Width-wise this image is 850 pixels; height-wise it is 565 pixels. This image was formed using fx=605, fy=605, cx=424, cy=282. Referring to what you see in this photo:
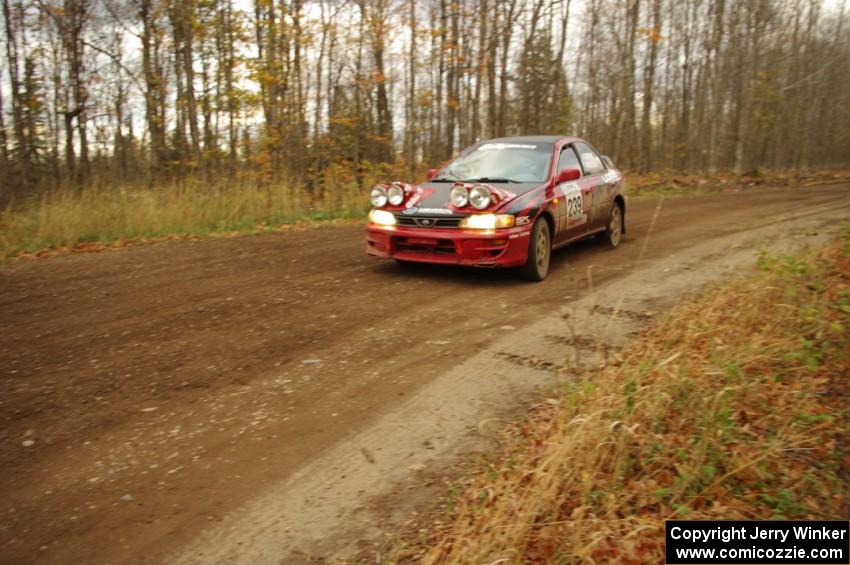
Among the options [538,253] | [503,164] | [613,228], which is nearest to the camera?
[538,253]

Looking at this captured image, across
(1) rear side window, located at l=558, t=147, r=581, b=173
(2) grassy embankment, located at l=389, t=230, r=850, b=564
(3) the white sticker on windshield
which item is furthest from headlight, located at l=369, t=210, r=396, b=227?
(2) grassy embankment, located at l=389, t=230, r=850, b=564

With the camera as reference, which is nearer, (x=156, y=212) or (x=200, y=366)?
(x=200, y=366)

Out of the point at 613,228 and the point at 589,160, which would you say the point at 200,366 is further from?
the point at 613,228

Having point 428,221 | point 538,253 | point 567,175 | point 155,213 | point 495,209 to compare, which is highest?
point 567,175

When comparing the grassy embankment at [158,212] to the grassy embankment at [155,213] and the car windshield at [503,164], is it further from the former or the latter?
the car windshield at [503,164]

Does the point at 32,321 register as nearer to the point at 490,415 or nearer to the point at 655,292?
the point at 490,415

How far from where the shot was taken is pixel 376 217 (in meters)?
7.41

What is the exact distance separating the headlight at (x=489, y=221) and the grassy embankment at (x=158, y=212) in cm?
390

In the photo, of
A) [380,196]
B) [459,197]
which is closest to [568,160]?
[459,197]

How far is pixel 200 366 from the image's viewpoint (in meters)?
4.69

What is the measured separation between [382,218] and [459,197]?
1030 millimetres

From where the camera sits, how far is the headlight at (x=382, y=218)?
729 centimetres

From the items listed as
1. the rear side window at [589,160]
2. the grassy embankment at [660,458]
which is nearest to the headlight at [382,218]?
the rear side window at [589,160]

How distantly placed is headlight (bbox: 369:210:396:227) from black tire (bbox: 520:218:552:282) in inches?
65.2
